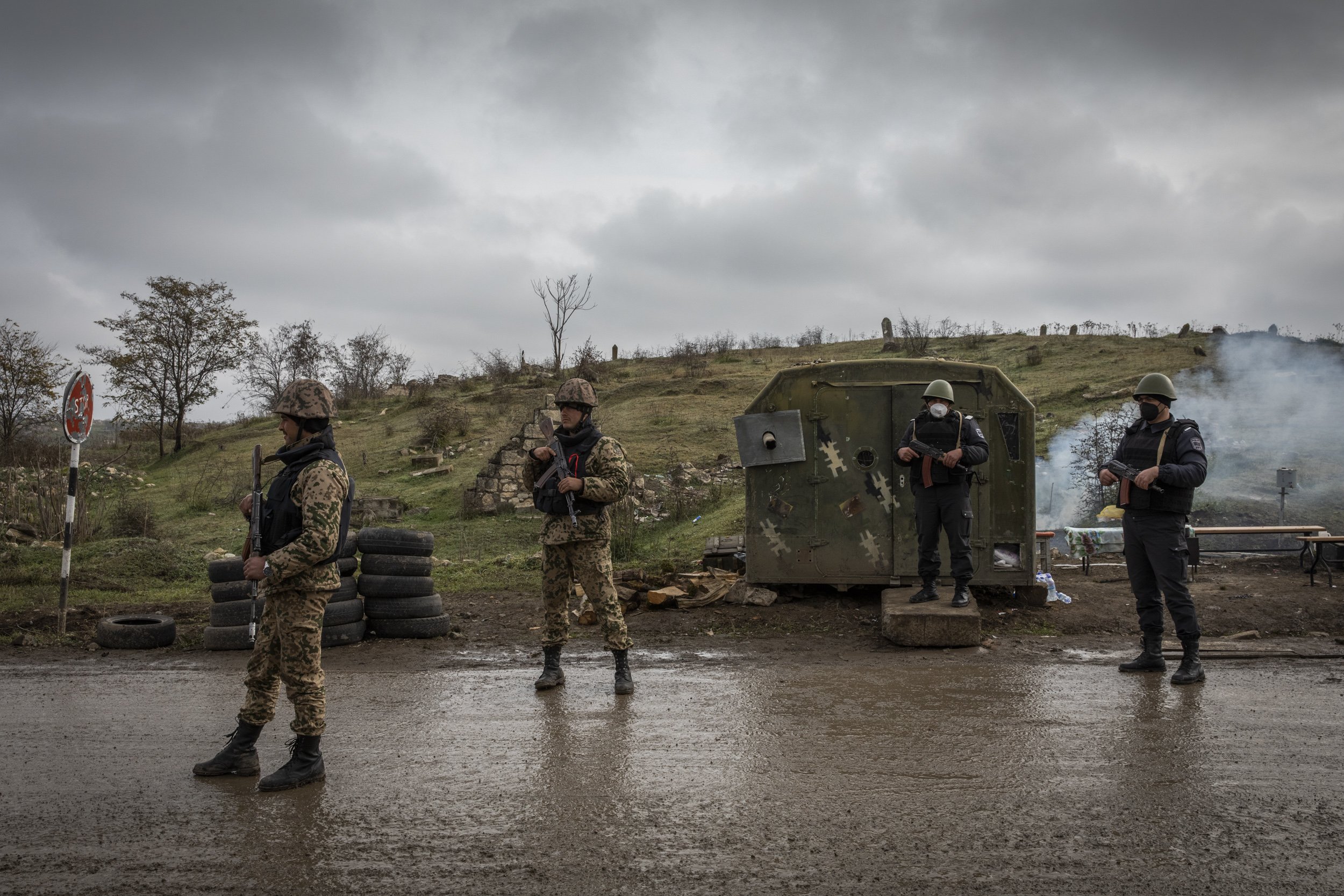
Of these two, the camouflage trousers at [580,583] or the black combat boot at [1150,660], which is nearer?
the camouflage trousers at [580,583]

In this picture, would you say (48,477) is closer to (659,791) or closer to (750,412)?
(750,412)

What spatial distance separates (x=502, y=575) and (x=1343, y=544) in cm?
1019

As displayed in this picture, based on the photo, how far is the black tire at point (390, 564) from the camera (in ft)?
27.0

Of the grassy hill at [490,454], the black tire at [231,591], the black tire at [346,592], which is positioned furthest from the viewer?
the grassy hill at [490,454]

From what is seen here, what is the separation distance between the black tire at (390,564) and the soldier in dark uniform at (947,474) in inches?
174

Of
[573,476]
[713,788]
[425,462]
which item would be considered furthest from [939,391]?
[425,462]

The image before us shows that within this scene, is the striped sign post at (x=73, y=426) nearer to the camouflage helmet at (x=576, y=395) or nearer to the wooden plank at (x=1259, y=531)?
the camouflage helmet at (x=576, y=395)

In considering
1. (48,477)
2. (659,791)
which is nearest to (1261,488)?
(659,791)

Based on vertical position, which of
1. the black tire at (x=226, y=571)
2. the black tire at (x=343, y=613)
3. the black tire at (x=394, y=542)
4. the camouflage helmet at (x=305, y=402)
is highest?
the camouflage helmet at (x=305, y=402)

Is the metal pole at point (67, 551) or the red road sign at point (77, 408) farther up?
the red road sign at point (77, 408)

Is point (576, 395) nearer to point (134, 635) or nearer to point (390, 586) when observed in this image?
point (390, 586)

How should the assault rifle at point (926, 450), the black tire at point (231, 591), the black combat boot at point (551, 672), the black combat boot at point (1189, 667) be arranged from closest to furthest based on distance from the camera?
the black combat boot at point (1189, 667), the black combat boot at point (551, 672), the assault rifle at point (926, 450), the black tire at point (231, 591)

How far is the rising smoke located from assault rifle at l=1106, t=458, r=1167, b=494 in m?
7.73

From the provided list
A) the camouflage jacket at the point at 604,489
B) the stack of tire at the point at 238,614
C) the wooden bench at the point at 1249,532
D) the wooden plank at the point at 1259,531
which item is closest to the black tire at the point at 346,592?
the stack of tire at the point at 238,614
